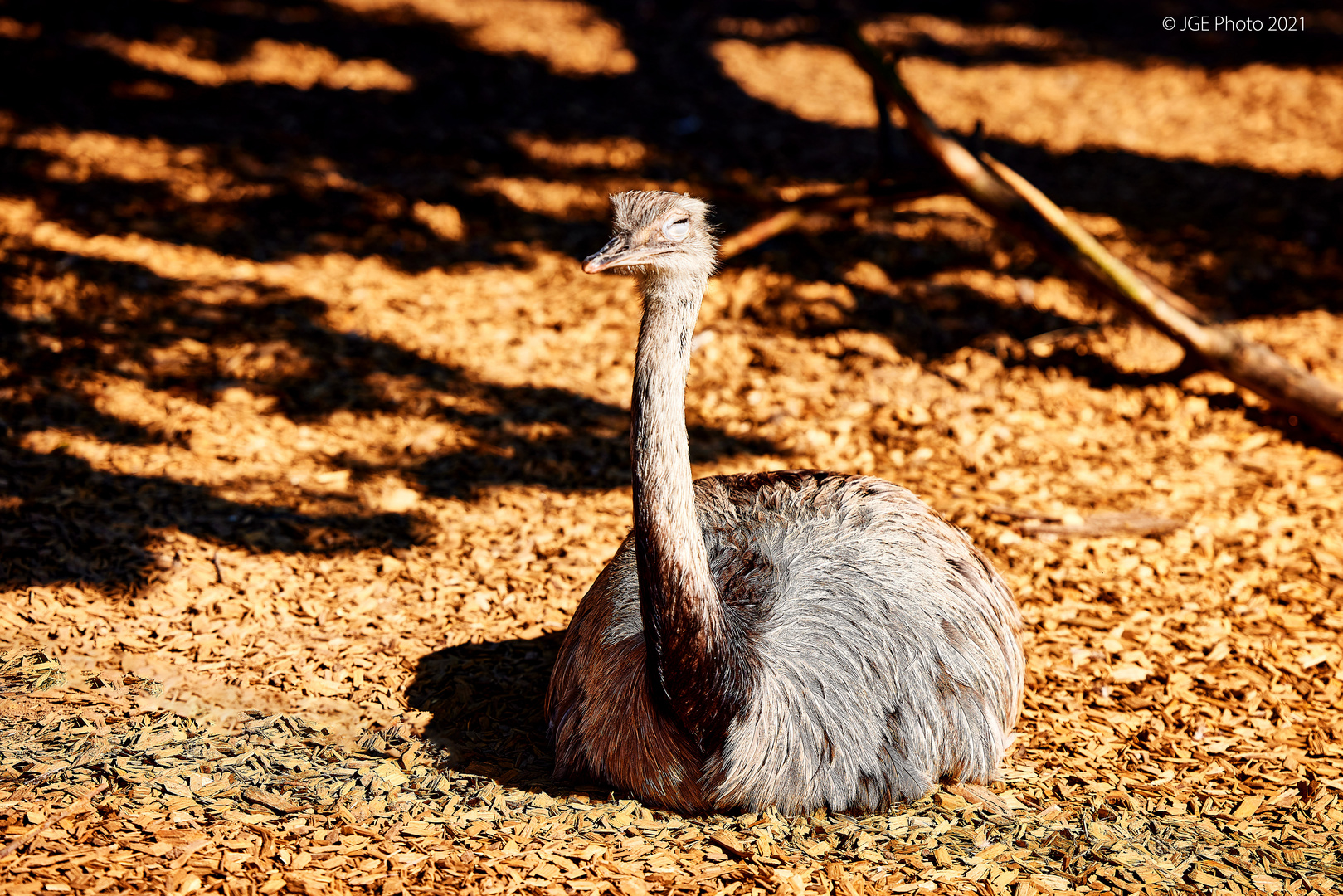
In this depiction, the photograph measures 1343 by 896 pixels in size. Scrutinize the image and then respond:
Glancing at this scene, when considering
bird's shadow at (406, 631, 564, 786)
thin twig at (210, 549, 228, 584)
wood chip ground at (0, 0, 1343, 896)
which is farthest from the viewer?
thin twig at (210, 549, 228, 584)

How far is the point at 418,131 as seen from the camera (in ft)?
35.6

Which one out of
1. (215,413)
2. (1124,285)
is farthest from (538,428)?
(1124,285)

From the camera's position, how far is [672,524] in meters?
3.19

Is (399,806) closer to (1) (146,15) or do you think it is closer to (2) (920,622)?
(2) (920,622)

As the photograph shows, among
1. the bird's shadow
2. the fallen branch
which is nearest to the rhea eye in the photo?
the bird's shadow

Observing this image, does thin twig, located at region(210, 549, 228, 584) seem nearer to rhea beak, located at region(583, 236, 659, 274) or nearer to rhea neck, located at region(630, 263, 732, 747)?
rhea neck, located at region(630, 263, 732, 747)

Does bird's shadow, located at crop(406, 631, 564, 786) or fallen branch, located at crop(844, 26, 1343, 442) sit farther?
fallen branch, located at crop(844, 26, 1343, 442)

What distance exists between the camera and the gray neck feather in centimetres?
313

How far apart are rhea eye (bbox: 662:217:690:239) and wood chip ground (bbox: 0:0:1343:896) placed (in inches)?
69.2

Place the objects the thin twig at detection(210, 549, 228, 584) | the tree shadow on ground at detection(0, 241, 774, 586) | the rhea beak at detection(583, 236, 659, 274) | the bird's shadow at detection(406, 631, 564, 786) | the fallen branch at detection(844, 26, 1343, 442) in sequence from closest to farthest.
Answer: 1. the rhea beak at detection(583, 236, 659, 274)
2. the bird's shadow at detection(406, 631, 564, 786)
3. the thin twig at detection(210, 549, 228, 584)
4. the tree shadow on ground at detection(0, 241, 774, 586)
5. the fallen branch at detection(844, 26, 1343, 442)

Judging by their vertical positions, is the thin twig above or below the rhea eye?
below

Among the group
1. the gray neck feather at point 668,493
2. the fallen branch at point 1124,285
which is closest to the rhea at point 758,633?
the gray neck feather at point 668,493

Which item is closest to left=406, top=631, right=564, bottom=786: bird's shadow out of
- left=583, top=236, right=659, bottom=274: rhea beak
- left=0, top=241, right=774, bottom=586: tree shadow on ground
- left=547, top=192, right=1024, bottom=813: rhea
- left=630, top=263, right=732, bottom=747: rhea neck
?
left=547, top=192, right=1024, bottom=813: rhea

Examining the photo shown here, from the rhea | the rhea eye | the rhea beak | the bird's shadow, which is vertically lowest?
the bird's shadow
